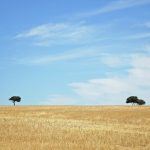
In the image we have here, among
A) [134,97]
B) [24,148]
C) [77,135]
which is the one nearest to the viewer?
[24,148]

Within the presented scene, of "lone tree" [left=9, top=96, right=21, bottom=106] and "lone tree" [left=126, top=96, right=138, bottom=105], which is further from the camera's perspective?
Result: "lone tree" [left=9, top=96, right=21, bottom=106]

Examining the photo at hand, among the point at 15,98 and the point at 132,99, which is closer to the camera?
the point at 132,99

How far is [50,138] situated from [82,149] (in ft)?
18.2

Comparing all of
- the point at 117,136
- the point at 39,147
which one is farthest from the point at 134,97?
the point at 39,147

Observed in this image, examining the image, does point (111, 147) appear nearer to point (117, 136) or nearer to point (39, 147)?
point (39, 147)

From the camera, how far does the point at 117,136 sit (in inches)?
1193

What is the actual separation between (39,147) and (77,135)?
7333 millimetres

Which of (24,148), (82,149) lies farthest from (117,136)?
(24,148)

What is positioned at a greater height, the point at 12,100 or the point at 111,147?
the point at 12,100

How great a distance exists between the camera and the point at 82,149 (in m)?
23.0

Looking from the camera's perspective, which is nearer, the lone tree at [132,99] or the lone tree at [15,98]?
the lone tree at [132,99]

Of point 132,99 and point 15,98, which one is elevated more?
point 15,98

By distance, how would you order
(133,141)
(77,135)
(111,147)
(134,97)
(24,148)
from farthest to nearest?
(134,97)
(77,135)
(133,141)
(111,147)
(24,148)

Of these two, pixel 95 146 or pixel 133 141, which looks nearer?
pixel 95 146
